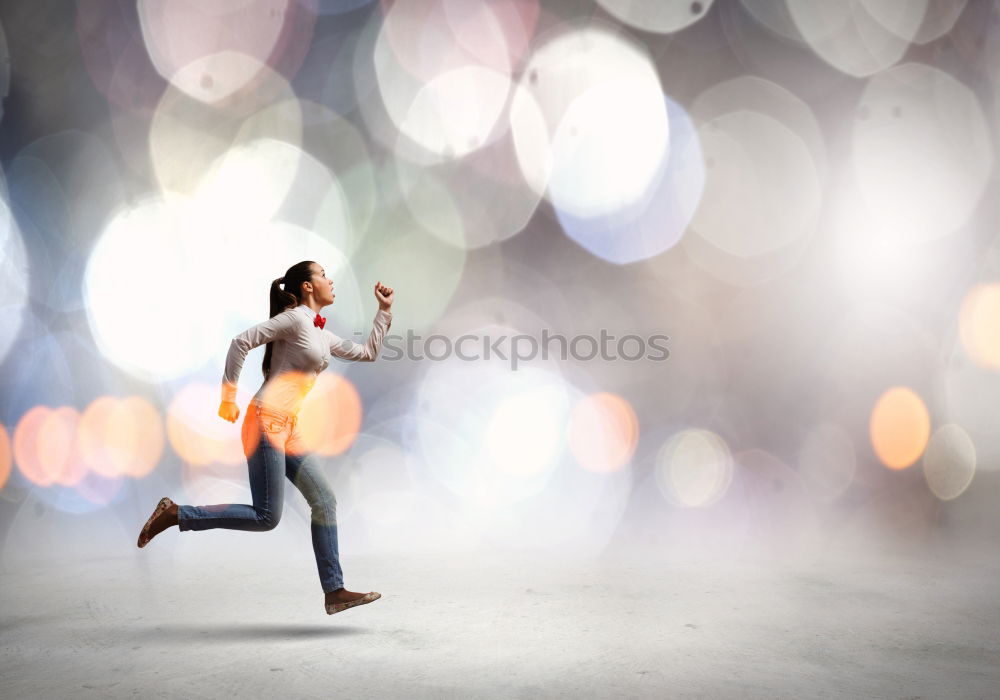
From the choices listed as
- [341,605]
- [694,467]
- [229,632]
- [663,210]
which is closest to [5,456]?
[229,632]

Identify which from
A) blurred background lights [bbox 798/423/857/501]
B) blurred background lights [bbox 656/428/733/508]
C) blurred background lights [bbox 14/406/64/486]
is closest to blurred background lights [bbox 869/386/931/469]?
blurred background lights [bbox 798/423/857/501]

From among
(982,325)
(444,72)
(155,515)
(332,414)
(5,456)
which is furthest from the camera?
(444,72)

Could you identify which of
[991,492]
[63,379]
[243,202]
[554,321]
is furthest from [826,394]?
[63,379]

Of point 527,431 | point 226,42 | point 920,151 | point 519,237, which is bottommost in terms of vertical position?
point 527,431

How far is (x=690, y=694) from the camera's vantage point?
6.79 ft

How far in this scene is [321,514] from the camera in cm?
275

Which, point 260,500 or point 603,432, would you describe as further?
point 603,432

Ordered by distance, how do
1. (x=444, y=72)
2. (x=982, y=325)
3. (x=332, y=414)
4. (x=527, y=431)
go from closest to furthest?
(x=982, y=325)
(x=332, y=414)
(x=527, y=431)
(x=444, y=72)

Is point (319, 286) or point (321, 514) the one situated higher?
point (319, 286)

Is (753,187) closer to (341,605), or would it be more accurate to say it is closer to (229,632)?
(341,605)

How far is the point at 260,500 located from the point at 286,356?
0.50 m

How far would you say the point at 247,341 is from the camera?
2.66 metres

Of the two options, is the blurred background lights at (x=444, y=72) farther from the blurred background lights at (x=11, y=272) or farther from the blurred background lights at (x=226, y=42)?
the blurred background lights at (x=11, y=272)

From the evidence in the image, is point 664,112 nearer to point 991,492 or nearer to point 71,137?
point 991,492
